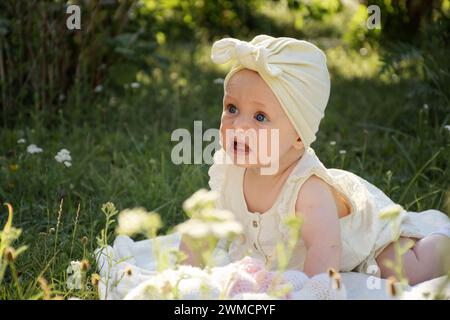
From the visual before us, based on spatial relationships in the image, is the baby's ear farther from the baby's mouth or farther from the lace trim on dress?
the baby's mouth

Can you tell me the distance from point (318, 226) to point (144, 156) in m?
1.49

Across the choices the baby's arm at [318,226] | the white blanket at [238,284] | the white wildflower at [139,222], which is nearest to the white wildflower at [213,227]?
the white wildflower at [139,222]

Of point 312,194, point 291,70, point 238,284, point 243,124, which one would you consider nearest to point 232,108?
point 243,124

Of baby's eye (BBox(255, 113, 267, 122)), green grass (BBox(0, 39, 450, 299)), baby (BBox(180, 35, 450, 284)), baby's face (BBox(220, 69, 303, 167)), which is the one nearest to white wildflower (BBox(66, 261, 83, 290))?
green grass (BBox(0, 39, 450, 299))

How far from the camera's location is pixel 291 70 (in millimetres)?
2404

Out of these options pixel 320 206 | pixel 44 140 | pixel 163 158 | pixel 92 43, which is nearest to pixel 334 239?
pixel 320 206

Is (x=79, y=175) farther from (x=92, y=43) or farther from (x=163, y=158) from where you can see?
(x=92, y=43)

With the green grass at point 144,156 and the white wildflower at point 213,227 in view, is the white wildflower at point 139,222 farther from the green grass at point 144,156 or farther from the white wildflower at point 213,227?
the green grass at point 144,156

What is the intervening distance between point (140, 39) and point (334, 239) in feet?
9.06

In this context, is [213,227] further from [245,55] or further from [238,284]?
[245,55]

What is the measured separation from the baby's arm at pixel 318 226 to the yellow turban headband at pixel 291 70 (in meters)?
0.16

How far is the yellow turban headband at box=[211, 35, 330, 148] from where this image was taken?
238cm

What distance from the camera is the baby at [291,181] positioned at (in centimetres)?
240

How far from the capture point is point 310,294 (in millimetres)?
2141
